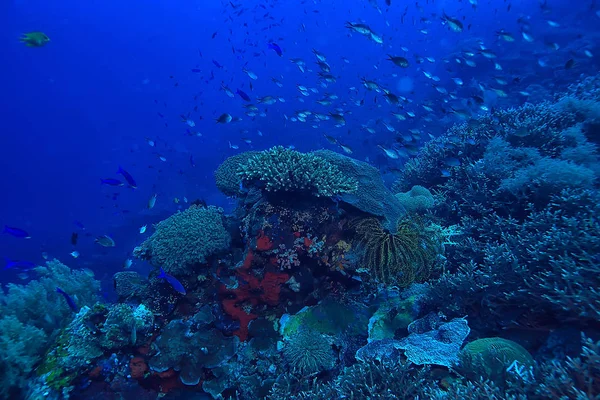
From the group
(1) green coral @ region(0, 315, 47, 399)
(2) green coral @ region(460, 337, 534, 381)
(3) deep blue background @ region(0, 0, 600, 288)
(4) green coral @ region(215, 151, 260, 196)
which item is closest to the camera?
(2) green coral @ region(460, 337, 534, 381)

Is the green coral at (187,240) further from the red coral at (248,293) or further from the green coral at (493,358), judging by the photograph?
the green coral at (493,358)

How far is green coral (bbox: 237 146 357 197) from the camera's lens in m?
5.03

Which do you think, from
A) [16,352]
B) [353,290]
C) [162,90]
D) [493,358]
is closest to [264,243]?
[353,290]

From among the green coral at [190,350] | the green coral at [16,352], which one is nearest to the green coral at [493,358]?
the green coral at [190,350]

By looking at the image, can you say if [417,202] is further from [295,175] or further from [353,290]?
[295,175]

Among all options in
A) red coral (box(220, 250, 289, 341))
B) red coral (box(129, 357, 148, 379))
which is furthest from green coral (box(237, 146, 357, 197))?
red coral (box(129, 357, 148, 379))

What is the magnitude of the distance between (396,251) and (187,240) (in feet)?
12.4

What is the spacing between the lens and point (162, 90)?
114062mm

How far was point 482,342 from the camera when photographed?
3.66 metres

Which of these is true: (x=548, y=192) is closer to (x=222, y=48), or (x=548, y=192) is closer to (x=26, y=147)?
(x=26, y=147)

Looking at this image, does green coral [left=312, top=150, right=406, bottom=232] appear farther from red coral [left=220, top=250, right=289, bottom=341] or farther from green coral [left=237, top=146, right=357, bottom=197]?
red coral [left=220, top=250, right=289, bottom=341]

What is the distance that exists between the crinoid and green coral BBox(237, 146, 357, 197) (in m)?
0.85

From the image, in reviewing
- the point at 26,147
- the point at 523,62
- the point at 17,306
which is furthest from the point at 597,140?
the point at 26,147

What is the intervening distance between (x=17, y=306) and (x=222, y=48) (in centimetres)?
Result: 15146
